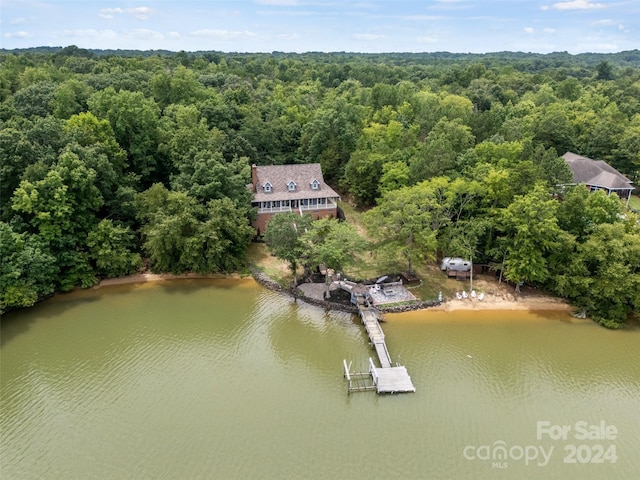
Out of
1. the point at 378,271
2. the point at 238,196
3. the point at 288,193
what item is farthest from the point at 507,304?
the point at 238,196

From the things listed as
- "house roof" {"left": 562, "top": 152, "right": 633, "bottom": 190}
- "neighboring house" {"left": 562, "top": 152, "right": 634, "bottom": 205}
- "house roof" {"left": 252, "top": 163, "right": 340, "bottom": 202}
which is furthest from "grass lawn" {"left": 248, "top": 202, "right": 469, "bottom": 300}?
"house roof" {"left": 562, "top": 152, "right": 633, "bottom": 190}

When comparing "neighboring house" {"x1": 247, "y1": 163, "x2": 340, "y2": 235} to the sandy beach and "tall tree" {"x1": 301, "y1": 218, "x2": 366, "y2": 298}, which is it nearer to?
Result: "tall tree" {"x1": 301, "y1": 218, "x2": 366, "y2": 298}

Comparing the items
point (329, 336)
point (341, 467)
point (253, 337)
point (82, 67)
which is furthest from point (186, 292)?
point (82, 67)

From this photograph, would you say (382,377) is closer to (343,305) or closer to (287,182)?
(343,305)

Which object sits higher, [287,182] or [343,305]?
[287,182]

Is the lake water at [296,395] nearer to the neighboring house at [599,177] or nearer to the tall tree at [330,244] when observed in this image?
the tall tree at [330,244]

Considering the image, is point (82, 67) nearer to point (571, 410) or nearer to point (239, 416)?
point (239, 416)

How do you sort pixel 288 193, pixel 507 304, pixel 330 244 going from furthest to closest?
pixel 288 193, pixel 507 304, pixel 330 244
